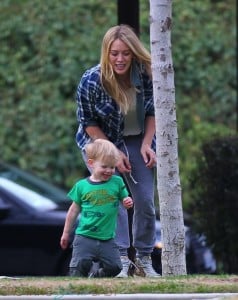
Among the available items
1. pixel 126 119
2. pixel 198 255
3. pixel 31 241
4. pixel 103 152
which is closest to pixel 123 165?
pixel 126 119

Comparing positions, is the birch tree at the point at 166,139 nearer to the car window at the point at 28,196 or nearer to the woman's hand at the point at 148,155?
the woman's hand at the point at 148,155

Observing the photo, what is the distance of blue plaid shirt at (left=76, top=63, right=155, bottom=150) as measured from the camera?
7660mm

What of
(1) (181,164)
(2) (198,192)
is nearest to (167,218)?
(2) (198,192)

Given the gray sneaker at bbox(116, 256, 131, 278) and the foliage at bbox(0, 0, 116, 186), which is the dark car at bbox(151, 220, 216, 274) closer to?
the gray sneaker at bbox(116, 256, 131, 278)

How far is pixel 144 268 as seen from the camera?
7746 millimetres

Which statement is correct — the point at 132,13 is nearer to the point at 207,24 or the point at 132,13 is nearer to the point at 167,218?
the point at 167,218

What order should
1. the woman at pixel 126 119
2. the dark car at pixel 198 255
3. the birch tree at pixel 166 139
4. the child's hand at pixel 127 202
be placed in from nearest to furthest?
the child's hand at pixel 127 202 → the birch tree at pixel 166 139 → the woman at pixel 126 119 → the dark car at pixel 198 255

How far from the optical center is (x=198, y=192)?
11.1 metres

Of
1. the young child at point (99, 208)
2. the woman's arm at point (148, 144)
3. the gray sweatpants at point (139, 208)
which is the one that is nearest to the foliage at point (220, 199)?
the woman's arm at point (148, 144)

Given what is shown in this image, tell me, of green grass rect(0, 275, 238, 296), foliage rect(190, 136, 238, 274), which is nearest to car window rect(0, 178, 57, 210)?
foliage rect(190, 136, 238, 274)

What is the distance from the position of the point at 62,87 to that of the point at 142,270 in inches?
379

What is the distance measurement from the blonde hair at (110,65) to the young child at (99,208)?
0.48 metres

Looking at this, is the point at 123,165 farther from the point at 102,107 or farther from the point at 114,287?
the point at 114,287

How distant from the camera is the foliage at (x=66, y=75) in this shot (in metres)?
17.0
